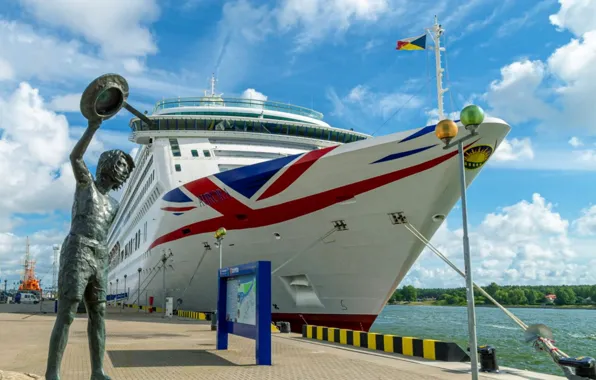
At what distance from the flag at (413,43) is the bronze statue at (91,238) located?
11.6m

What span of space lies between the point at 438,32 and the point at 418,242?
5.87 m

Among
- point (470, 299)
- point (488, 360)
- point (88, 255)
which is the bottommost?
point (488, 360)

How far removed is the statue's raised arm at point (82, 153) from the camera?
14.5ft

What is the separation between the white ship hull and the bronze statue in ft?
27.7

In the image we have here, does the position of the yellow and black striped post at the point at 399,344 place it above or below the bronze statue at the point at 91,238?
below

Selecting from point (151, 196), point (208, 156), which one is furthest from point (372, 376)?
point (151, 196)

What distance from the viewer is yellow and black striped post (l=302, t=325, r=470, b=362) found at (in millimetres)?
8453

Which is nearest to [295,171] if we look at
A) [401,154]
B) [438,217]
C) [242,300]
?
[401,154]

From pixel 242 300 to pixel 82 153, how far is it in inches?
219

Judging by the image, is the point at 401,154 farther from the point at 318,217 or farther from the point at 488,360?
the point at 488,360

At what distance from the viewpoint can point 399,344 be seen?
9.46 meters

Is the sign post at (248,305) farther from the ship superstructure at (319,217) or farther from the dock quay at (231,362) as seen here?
the ship superstructure at (319,217)

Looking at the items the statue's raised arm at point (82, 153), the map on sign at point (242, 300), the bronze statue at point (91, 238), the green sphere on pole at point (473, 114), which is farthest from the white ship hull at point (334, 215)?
the statue's raised arm at point (82, 153)

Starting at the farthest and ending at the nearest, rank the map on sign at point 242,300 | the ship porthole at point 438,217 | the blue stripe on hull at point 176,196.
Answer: the blue stripe on hull at point 176,196, the ship porthole at point 438,217, the map on sign at point 242,300
